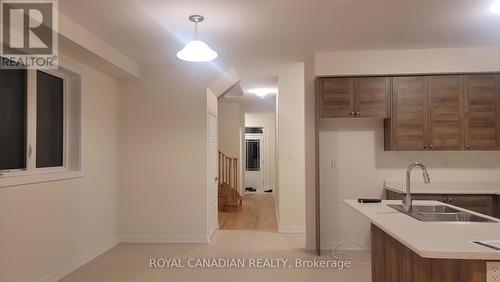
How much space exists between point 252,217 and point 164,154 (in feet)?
8.39

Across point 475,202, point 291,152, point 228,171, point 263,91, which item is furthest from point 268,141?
point 475,202

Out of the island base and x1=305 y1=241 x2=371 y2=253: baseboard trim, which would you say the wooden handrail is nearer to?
x1=305 y1=241 x2=371 y2=253: baseboard trim

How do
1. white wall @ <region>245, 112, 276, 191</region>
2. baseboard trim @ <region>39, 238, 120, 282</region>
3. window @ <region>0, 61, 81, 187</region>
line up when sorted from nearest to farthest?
window @ <region>0, 61, 81, 187</region> < baseboard trim @ <region>39, 238, 120, 282</region> < white wall @ <region>245, 112, 276, 191</region>

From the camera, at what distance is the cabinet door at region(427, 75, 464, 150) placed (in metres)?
4.13

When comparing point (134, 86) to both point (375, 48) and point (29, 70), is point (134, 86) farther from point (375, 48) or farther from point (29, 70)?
point (375, 48)

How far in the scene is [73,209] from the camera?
3.83m

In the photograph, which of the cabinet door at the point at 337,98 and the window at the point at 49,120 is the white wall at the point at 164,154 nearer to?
the window at the point at 49,120

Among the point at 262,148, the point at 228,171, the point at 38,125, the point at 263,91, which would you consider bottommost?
the point at 228,171

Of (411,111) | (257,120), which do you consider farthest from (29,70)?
(257,120)

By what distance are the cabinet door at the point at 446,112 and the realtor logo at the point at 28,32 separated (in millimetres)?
4001

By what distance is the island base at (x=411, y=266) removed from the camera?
5.69 ft

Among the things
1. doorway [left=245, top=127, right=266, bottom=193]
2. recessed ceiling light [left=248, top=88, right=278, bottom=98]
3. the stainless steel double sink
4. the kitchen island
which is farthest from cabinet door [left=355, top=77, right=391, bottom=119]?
doorway [left=245, top=127, right=266, bottom=193]

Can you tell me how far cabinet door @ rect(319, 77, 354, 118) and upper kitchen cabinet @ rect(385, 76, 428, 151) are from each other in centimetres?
52

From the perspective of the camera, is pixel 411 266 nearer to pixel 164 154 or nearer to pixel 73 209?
pixel 73 209
